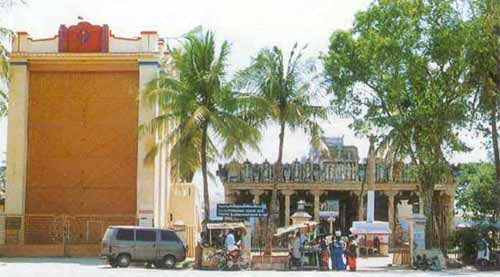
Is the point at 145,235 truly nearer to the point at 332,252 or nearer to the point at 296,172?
the point at 332,252

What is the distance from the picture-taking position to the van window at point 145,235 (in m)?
29.7

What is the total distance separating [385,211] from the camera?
56.2 m

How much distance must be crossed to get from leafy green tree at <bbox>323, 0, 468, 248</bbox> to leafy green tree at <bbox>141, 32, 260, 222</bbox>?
442 cm

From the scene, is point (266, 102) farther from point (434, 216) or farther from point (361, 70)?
point (434, 216)

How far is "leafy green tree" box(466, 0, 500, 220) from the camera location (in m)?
31.7

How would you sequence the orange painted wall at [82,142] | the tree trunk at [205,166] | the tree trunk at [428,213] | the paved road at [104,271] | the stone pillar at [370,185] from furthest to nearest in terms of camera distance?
1. the stone pillar at [370,185]
2. the orange painted wall at [82,142]
3. the tree trunk at [428,213]
4. the tree trunk at [205,166]
5. the paved road at [104,271]

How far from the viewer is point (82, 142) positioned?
36.5 m

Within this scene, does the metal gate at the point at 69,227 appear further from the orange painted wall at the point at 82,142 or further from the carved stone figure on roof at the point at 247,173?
the carved stone figure on roof at the point at 247,173

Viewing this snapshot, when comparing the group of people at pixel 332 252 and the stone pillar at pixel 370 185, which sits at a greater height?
the stone pillar at pixel 370 185

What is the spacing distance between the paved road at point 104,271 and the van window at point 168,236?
1.39 meters

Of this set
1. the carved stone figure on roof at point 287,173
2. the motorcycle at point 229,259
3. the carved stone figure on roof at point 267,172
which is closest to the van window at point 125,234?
the motorcycle at point 229,259

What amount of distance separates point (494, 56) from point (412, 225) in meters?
7.33

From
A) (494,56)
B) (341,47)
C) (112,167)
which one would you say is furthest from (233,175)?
(494,56)

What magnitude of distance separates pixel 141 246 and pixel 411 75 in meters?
12.3
